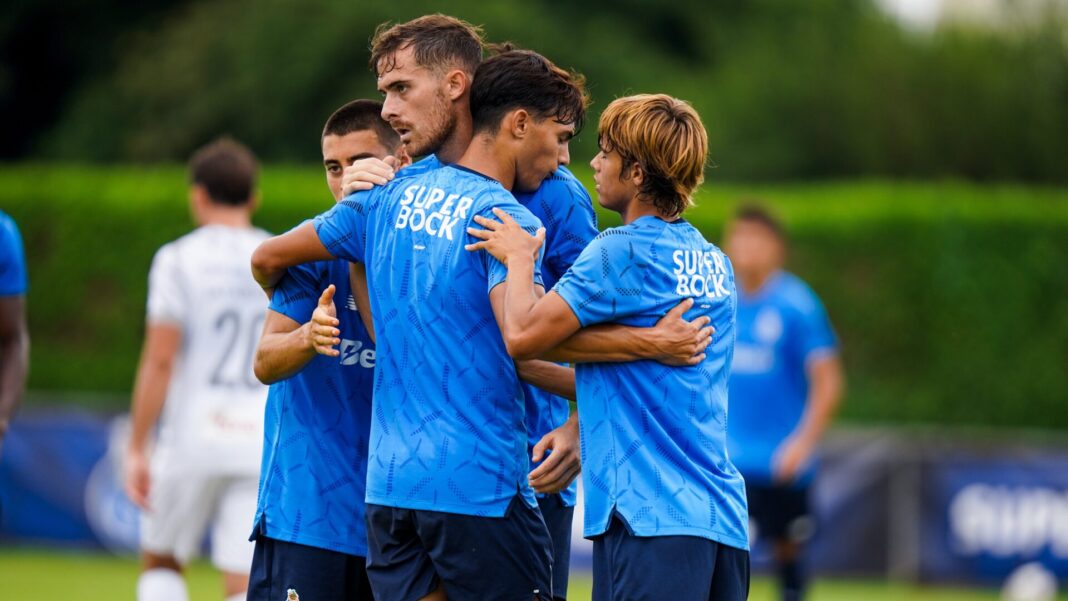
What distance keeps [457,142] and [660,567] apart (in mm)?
1344

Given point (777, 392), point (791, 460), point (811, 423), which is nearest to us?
point (791, 460)

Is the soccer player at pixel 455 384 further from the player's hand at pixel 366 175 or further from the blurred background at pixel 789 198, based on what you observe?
the blurred background at pixel 789 198

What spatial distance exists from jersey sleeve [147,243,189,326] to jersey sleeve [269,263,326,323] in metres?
2.32

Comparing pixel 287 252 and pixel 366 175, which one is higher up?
pixel 366 175

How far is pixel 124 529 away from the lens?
11734mm

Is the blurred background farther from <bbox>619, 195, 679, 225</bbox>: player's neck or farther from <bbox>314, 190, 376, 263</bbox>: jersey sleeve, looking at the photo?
<bbox>314, 190, 376, 263</bbox>: jersey sleeve

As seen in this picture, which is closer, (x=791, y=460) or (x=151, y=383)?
(x=151, y=383)

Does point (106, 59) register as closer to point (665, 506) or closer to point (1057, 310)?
point (1057, 310)

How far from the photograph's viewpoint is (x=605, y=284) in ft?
13.1

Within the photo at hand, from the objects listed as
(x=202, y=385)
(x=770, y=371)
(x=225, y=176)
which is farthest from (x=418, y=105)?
(x=770, y=371)

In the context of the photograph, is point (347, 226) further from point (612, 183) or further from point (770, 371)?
point (770, 371)

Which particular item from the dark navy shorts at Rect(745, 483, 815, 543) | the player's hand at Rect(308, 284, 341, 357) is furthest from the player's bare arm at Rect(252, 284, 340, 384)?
the dark navy shorts at Rect(745, 483, 815, 543)

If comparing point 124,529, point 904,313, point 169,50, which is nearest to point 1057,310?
point 904,313

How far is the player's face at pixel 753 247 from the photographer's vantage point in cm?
938
